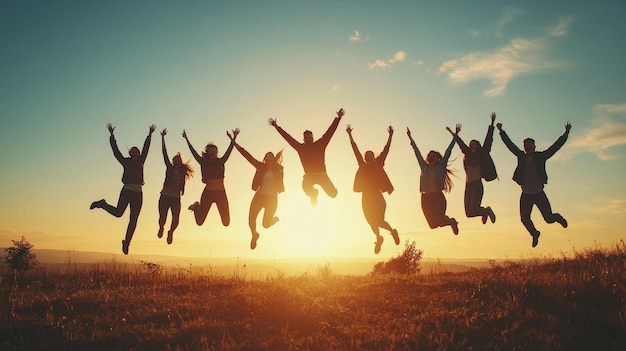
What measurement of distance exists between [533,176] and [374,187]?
15.4 ft

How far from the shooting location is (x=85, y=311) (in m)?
9.22

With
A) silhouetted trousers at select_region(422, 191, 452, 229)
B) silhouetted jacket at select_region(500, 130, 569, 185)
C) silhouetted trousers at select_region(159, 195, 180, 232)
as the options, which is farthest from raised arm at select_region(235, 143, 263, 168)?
silhouetted jacket at select_region(500, 130, 569, 185)

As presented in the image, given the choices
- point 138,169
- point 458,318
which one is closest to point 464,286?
point 458,318

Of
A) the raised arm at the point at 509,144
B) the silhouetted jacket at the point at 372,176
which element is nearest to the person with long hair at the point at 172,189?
the silhouetted jacket at the point at 372,176

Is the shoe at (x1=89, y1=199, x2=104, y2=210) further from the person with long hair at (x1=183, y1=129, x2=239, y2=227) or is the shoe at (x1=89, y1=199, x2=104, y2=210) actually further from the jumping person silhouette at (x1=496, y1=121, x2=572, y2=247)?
the jumping person silhouette at (x1=496, y1=121, x2=572, y2=247)

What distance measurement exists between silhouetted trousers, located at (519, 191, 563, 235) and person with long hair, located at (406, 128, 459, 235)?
6.75ft

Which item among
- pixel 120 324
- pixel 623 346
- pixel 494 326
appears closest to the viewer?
pixel 623 346

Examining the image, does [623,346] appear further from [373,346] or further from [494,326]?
[373,346]

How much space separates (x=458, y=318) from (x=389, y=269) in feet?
52.8

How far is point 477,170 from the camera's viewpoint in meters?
13.3

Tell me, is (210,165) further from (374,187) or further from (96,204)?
(374,187)

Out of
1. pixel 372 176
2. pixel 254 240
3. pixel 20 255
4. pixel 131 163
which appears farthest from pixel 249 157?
pixel 20 255

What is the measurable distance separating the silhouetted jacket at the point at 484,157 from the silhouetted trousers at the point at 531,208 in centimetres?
116

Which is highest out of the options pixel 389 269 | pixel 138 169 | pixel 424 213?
pixel 138 169
